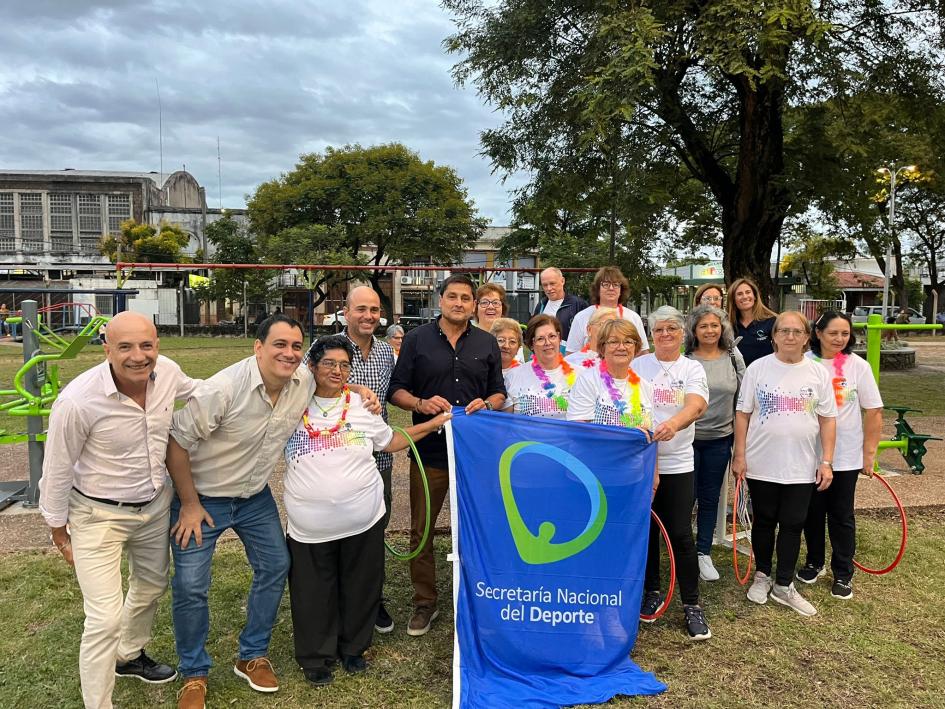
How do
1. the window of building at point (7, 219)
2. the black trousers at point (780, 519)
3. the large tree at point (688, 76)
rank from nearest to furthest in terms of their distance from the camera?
the black trousers at point (780, 519)
the large tree at point (688, 76)
the window of building at point (7, 219)

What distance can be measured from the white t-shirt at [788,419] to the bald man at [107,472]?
3.04m

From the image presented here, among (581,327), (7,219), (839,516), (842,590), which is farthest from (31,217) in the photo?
(842,590)

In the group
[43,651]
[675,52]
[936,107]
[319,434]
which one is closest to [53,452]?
[319,434]

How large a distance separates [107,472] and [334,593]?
1.13m

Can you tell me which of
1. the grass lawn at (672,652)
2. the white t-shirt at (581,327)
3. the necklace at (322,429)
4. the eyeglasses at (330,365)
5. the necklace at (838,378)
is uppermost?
the white t-shirt at (581,327)

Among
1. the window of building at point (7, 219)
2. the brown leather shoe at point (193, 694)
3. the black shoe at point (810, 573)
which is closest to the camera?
the brown leather shoe at point (193, 694)

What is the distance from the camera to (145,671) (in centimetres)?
326

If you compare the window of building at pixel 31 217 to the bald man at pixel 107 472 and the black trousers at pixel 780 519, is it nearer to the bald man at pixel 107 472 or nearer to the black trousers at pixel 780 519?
the bald man at pixel 107 472

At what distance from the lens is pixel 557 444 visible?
3.47 m

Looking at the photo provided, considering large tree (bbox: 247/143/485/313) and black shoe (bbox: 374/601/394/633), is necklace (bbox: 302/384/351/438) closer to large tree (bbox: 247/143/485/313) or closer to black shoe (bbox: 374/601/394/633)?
black shoe (bbox: 374/601/394/633)

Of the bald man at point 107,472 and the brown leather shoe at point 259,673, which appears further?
the brown leather shoe at point 259,673

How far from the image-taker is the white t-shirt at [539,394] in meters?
3.94

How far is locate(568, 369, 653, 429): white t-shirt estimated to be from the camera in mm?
3662

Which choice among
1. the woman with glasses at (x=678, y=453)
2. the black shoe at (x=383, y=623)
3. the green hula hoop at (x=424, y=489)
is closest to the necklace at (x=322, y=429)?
the green hula hoop at (x=424, y=489)
